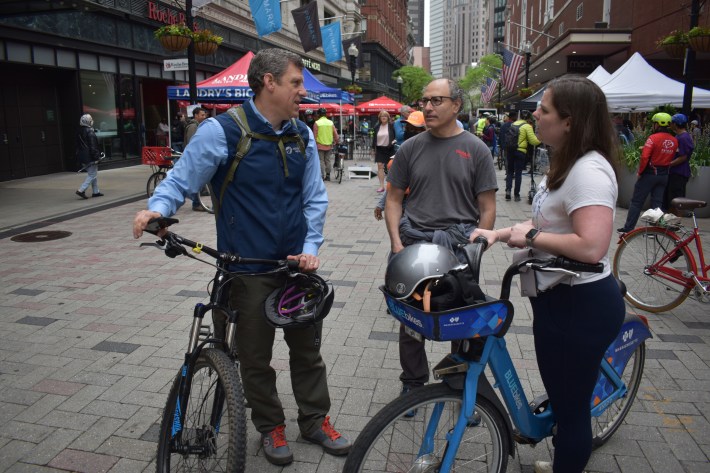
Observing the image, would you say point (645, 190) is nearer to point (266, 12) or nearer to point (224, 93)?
point (224, 93)

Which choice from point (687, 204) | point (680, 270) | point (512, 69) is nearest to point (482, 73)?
point (512, 69)

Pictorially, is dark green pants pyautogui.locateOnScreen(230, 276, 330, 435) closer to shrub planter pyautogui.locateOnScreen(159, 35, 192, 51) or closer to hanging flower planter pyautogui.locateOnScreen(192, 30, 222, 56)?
shrub planter pyautogui.locateOnScreen(159, 35, 192, 51)

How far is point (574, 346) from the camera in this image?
2357 millimetres

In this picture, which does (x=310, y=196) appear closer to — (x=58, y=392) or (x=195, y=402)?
(x=195, y=402)

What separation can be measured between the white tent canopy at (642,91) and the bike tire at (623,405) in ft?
42.0

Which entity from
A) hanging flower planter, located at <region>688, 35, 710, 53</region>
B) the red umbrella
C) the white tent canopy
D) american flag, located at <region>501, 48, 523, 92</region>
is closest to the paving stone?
hanging flower planter, located at <region>688, 35, 710, 53</region>

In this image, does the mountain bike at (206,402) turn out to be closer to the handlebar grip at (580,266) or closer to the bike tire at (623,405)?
the handlebar grip at (580,266)

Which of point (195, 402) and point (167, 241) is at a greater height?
point (167, 241)

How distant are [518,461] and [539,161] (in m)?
15.1

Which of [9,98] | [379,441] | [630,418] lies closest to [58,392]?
[379,441]

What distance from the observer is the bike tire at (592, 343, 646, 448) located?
327 centimetres

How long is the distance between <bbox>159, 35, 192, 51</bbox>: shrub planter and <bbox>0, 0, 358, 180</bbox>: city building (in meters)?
1.86

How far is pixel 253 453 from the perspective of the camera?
3.23 m

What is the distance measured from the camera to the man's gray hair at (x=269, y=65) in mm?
2883
